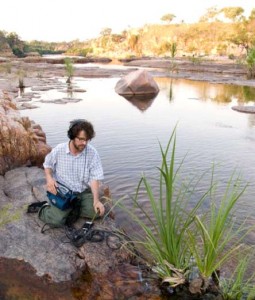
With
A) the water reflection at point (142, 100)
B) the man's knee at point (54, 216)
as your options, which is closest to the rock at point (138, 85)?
the water reflection at point (142, 100)

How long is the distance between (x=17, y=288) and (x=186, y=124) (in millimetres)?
8719

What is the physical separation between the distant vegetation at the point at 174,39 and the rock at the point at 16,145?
5890cm

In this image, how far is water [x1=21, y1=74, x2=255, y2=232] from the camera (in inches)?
273

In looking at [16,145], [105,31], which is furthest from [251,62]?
[105,31]

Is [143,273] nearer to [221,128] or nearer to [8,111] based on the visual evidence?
[8,111]

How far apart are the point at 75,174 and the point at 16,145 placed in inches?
84.1

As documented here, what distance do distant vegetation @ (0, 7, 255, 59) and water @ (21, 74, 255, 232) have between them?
165ft

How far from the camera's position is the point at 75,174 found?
396cm

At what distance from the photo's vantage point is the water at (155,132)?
694 centimetres

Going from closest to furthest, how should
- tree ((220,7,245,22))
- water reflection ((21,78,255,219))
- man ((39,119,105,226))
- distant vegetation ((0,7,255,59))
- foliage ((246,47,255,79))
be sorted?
man ((39,119,105,226)), water reflection ((21,78,255,219)), foliage ((246,47,255,79)), distant vegetation ((0,7,255,59)), tree ((220,7,245,22))

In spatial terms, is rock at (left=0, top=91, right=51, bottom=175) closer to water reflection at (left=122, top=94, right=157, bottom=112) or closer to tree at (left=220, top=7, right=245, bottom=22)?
water reflection at (left=122, top=94, right=157, bottom=112)

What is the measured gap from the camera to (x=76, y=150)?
12.6ft

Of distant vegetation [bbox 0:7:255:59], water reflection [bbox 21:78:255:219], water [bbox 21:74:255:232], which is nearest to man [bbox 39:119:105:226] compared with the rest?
water reflection [bbox 21:78:255:219]

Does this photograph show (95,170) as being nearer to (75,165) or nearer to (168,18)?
(75,165)
